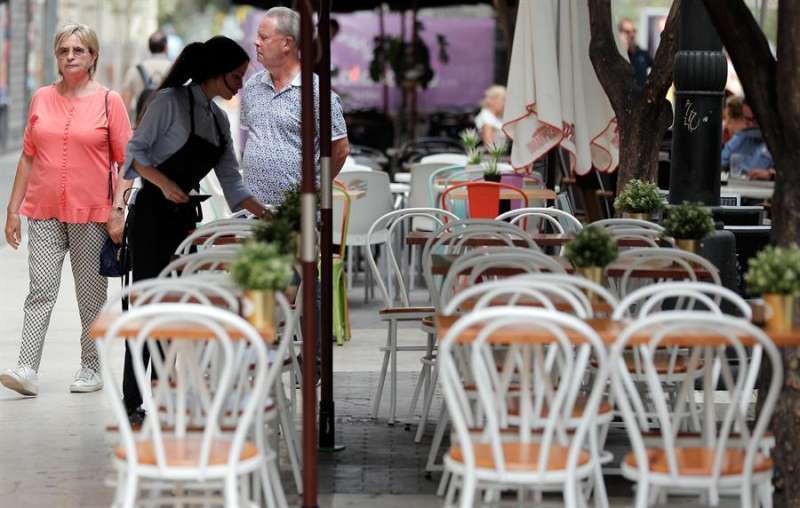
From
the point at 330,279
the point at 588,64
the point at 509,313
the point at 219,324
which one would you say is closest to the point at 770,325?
the point at 509,313

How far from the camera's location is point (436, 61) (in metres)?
24.8

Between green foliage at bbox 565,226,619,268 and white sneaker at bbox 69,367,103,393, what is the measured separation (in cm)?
369

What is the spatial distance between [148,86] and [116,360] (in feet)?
21.3

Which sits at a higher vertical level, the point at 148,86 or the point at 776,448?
the point at 148,86

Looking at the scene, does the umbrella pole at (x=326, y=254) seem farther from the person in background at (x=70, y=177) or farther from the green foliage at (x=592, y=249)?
the person in background at (x=70, y=177)

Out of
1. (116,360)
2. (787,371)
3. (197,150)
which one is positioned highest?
(197,150)

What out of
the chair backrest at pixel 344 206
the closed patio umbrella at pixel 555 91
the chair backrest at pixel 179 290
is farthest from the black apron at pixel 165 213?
the closed patio umbrella at pixel 555 91

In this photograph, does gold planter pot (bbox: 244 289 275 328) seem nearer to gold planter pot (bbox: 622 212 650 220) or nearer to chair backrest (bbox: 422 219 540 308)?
chair backrest (bbox: 422 219 540 308)

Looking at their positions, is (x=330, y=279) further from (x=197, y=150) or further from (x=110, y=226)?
(x=110, y=226)

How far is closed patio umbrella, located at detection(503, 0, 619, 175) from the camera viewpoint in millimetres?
10555

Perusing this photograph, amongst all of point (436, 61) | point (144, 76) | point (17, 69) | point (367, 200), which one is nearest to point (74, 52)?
point (367, 200)

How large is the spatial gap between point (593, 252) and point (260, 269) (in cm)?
148

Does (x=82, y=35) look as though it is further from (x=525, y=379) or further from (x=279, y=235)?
Answer: (x=525, y=379)

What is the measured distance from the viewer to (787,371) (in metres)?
6.14
